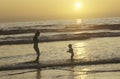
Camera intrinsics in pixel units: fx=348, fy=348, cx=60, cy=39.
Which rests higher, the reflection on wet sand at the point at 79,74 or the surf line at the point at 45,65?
the reflection on wet sand at the point at 79,74

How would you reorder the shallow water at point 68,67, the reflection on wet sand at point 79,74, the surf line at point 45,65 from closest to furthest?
the reflection on wet sand at point 79,74 → the shallow water at point 68,67 → the surf line at point 45,65

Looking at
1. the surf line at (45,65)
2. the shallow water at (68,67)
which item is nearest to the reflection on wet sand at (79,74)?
the shallow water at (68,67)

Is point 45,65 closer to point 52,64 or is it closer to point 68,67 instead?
point 52,64

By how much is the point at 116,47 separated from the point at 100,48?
4.41 ft

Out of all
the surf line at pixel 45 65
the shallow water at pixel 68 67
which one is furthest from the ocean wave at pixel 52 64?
the shallow water at pixel 68 67

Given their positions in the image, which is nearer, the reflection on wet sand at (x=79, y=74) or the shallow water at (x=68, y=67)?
the reflection on wet sand at (x=79, y=74)

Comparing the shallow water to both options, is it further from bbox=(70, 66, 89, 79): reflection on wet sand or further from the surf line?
the surf line

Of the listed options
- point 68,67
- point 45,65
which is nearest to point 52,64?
point 45,65

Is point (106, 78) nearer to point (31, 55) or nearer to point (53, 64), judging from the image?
point (53, 64)

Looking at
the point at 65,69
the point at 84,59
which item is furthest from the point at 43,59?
the point at 65,69

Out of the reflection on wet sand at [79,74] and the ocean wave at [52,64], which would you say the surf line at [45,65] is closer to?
the ocean wave at [52,64]

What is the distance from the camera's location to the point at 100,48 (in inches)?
1164

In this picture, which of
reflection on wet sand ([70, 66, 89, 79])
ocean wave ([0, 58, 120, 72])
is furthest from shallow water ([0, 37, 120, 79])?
ocean wave ([0, 58, 120, 72])

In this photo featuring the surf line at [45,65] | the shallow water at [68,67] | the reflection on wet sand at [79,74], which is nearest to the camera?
the reflection on wet sand at [79,74]
